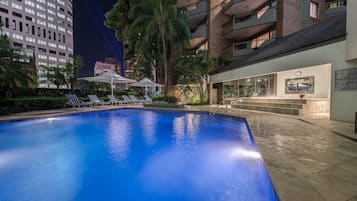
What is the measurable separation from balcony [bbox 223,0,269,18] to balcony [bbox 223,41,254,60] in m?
3.08

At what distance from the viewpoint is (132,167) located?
4023mm

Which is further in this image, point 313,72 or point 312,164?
point 313,72

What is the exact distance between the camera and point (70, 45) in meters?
73.9

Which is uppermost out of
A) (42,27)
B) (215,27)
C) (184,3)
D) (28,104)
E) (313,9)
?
(42,27)

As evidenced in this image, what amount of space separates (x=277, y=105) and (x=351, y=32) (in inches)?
194

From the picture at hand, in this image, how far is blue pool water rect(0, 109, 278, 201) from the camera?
2.95m

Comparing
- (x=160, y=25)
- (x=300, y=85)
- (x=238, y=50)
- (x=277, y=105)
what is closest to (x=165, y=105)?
(x=160, y=25)

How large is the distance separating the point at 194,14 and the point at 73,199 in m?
21.1

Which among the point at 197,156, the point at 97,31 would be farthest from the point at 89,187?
the point at 97,31

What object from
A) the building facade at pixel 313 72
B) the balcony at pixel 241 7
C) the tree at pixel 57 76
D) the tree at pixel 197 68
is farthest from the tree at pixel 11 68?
the balcony at pixel 241 7

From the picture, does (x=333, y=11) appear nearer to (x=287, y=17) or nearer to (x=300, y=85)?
(x=287, y=17)

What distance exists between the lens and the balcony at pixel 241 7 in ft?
54.3

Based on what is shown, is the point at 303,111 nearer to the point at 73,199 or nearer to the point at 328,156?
the point at 328,156

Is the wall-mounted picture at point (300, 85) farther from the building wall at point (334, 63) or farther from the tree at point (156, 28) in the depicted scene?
the tree at point (156, 28)
